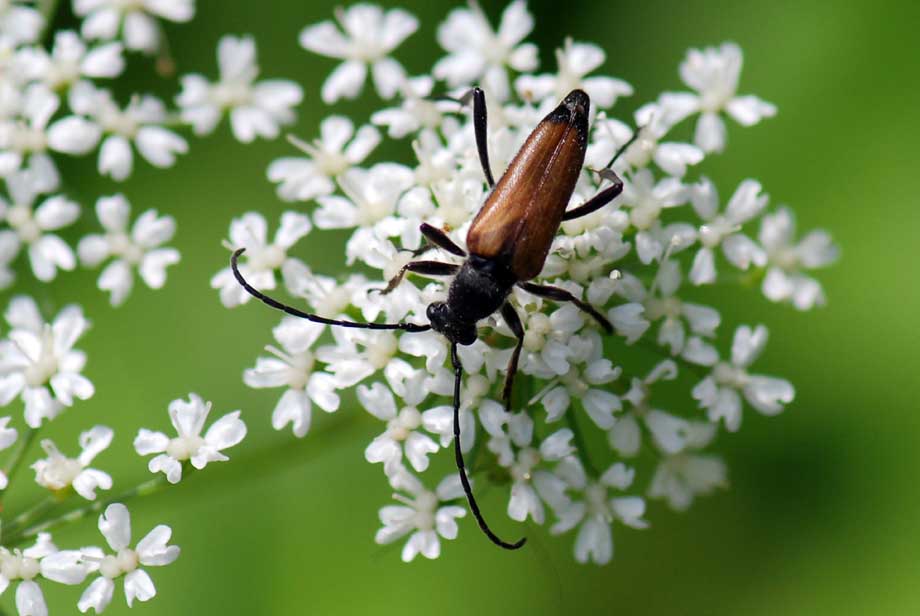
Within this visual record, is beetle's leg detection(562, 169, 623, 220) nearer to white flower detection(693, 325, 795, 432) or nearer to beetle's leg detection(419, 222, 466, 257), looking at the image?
beetle's leg detection(419, 222, 466, 257)

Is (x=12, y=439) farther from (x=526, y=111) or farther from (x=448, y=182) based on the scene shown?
(x=526, y=111)

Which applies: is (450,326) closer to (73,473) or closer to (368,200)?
(368,200)

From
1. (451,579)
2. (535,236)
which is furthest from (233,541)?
(535,236)

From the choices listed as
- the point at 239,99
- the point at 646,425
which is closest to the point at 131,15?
the point at 239,99

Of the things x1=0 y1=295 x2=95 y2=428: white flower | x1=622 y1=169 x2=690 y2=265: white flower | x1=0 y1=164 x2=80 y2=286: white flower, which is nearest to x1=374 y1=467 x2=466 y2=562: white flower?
x1=622 y1=169 x2=690 y2=265: white flower

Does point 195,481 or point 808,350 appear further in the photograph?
point 808,350

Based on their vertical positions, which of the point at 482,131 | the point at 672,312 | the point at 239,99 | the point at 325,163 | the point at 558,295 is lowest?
the point at 239,99

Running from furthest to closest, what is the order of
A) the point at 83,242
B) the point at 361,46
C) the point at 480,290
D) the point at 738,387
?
the point at 361,46 < the point at 83,242 < the point at 738,387 < the point at 480,290
